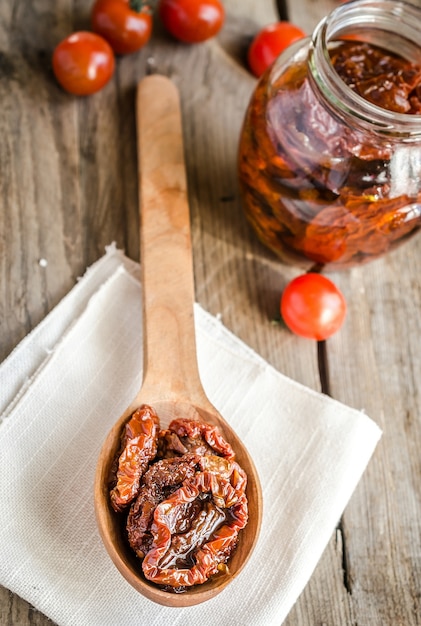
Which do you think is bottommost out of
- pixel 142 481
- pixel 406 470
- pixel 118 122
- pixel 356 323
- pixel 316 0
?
pixel 406 470

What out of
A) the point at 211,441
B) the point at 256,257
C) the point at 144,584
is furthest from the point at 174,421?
the point at 256,257

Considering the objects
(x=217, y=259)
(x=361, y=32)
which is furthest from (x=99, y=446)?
(x=361, y=32)

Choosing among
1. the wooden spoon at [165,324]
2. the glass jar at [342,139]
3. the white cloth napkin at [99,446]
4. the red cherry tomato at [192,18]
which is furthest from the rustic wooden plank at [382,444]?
the red cherry tomato at [192,18]

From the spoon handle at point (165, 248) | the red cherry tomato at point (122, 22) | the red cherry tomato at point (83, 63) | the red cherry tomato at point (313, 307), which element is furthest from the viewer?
the red cherry tomato at point (122, 22)

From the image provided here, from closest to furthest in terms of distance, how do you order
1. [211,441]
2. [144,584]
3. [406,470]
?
[144,584], [211,441], [406,470]

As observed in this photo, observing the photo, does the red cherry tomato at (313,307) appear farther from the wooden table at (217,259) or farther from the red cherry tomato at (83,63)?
the red cherry tomato at (83,63)

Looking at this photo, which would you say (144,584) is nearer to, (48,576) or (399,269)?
(48,576)

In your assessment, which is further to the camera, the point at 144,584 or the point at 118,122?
the point at 118,122
